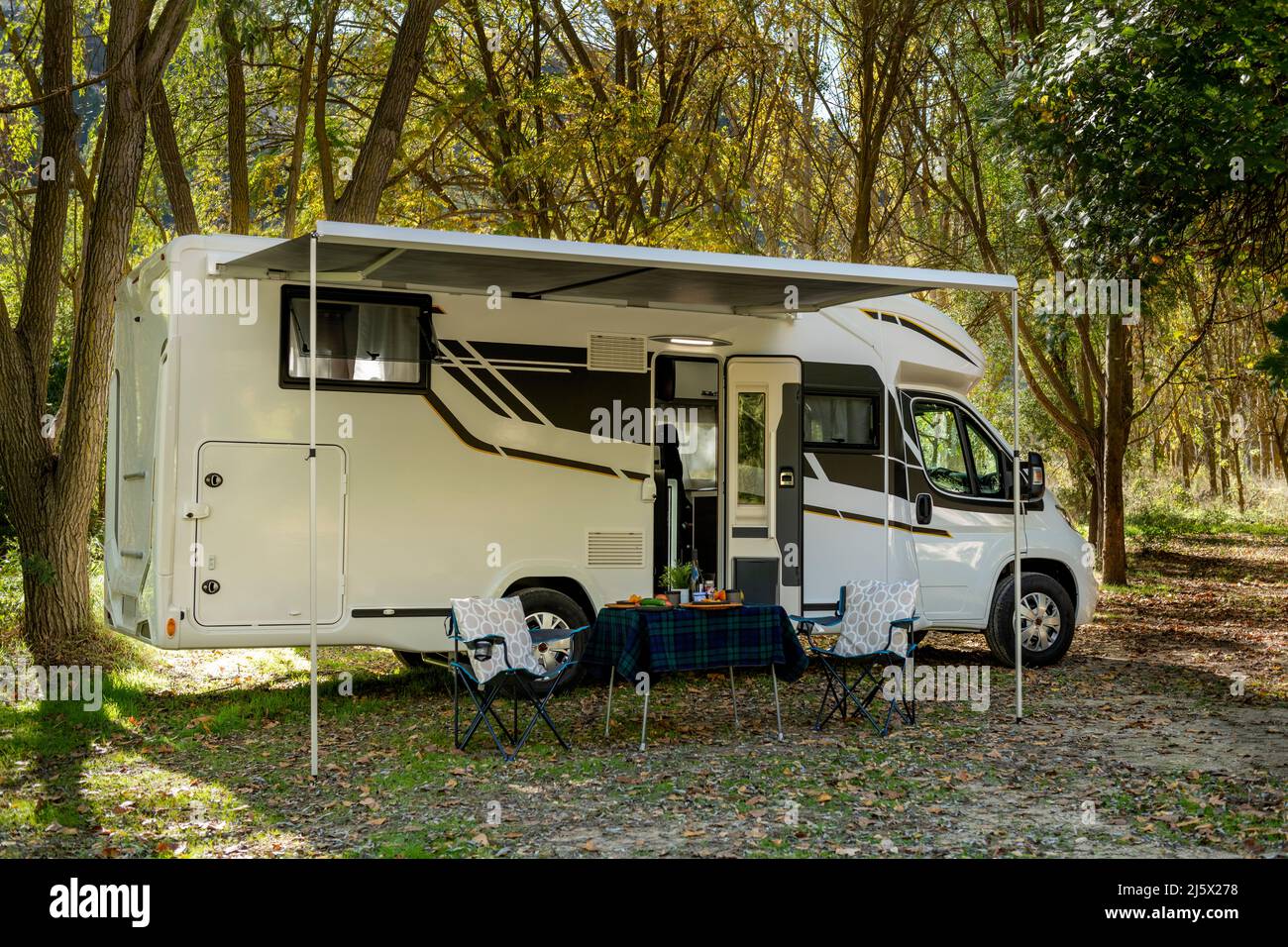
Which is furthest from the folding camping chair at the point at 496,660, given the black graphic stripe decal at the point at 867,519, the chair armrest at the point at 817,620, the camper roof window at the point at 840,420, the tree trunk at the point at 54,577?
the tree trunk at the point at 54,577

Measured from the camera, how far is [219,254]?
8484 mm

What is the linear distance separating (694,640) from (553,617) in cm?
181

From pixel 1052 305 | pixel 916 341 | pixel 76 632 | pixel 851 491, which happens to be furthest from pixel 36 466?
pixel 1052 305

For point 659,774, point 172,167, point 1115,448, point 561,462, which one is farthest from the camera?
point 1115,448

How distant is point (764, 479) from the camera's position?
10148mm

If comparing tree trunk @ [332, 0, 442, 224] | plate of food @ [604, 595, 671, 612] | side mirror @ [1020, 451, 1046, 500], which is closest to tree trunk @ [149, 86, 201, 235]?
tree trunk @ [332, 0, 442, 224]

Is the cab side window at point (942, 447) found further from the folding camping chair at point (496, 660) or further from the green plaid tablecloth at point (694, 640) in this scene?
the folding camping chair at point (496, 660)

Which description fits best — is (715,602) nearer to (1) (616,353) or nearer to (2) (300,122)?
(1) (616,353)

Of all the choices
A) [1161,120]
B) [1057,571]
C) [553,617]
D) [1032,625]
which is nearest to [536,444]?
[553,617]

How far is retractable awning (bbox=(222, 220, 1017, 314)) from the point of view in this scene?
7000 millimetres

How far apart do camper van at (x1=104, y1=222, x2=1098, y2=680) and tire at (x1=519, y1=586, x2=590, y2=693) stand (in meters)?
0.03

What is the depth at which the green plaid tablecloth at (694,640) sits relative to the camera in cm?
781

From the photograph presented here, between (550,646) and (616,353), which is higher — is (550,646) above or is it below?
below
